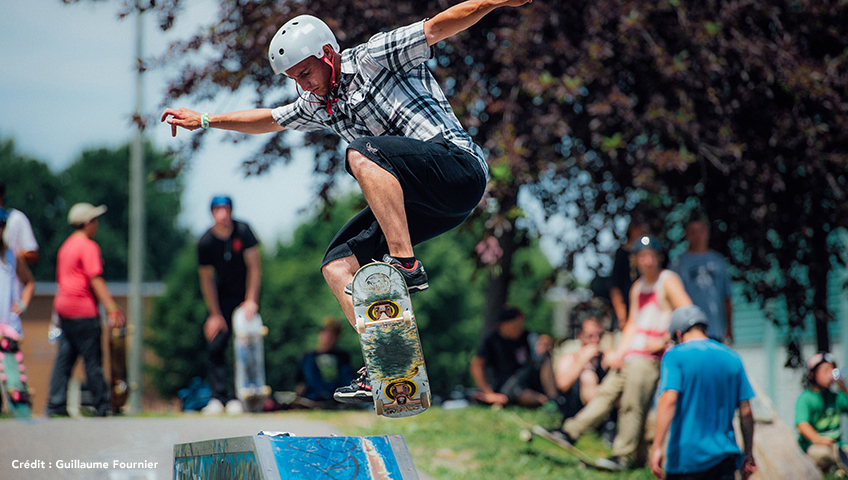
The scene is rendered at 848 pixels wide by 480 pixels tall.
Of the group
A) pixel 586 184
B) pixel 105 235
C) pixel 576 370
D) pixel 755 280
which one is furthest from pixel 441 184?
pixel 105 235

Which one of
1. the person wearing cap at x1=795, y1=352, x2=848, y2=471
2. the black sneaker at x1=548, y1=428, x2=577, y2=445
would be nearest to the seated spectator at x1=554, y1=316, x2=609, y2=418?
the black sneaker at x1=548, y1=428, x2=577, y2=445

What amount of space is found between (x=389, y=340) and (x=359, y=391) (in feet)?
1.33

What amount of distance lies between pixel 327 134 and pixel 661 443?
17.8ft

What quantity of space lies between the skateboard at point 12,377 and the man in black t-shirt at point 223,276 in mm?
1677

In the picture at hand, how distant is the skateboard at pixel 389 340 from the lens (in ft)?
11.9

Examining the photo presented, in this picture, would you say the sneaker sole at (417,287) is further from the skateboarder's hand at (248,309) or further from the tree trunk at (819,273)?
the tree trunk at (819,273)

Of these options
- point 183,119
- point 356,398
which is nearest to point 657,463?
point 356,398

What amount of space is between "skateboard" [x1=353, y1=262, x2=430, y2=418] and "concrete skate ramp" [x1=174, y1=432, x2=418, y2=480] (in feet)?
0.64

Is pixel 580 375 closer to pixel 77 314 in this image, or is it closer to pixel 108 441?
pixel 108 441

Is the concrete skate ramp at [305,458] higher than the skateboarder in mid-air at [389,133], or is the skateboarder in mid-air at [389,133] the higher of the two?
the skateboarder in mid-air at [389,133]

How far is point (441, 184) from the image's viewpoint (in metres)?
3.71

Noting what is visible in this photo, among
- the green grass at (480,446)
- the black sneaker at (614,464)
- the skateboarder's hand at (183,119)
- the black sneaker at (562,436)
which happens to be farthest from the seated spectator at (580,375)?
the skateboarder's hand at (183,119)

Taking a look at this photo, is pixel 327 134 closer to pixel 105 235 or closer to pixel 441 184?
pixel 441 184

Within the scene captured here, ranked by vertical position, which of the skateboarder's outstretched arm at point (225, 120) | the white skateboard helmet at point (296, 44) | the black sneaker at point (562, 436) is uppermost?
the white skateboard helmet at point (296, 44)
